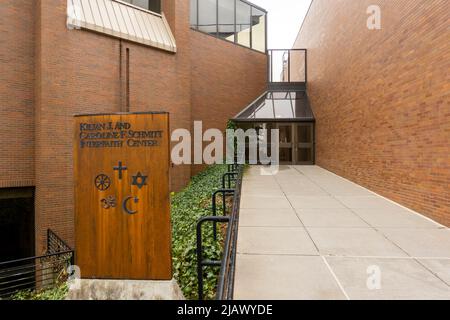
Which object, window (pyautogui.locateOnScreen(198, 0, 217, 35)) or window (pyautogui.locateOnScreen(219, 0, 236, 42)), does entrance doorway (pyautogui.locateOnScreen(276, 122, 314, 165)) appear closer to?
window (pyautogui.locateOnScreen(219, 0, 236, 42))

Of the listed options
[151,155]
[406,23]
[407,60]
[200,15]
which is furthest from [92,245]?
[200,15]

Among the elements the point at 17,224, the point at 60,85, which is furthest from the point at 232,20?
the point at 17,224

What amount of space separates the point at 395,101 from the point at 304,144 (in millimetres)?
8462

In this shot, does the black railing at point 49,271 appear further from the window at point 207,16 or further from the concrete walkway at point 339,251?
the window at point 207,16

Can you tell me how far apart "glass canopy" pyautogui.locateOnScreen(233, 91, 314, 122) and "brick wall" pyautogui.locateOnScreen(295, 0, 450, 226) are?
11.0ft

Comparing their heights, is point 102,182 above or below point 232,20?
below

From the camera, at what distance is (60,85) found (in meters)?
9.05

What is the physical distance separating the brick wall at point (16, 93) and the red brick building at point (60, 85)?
0.09 feet

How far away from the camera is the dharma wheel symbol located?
136 inches

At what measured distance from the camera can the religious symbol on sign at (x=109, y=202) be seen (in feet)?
11.2

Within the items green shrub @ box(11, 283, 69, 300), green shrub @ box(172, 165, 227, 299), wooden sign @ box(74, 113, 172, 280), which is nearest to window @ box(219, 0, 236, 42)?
green shrub @ box(172, 165, 227, 299)

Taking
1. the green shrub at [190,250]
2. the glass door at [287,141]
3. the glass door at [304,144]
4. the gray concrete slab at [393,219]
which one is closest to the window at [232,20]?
the glass door at [287,141]

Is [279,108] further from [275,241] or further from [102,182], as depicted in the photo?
[102,182]

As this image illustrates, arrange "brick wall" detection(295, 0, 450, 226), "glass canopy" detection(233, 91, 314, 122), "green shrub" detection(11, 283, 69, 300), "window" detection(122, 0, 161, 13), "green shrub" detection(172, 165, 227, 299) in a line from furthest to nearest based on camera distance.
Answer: "glass canopy" detection(233, 91, 314, 122)
"window" detection(122, 0, 161, 13)
"green shrub" detection(11, 283, 69, 300)
"brick wall" detection(295, 0, 450, 226)
"green shrub" detection(172, 165, 227, 299)
